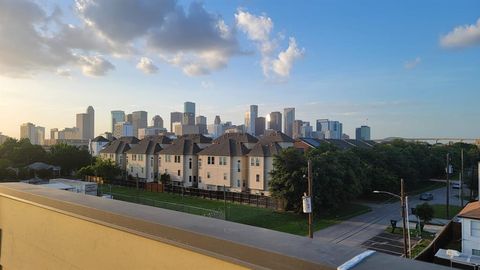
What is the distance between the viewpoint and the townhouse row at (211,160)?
113 ft

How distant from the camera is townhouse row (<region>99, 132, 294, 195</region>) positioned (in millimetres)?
34531

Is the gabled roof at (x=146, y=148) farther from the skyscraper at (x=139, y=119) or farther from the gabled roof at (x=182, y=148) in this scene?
the skyscraper at (x=139, y=119)

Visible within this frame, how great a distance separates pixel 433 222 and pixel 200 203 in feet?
60.8

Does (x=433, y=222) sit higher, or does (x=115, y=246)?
(x=115, y=246)

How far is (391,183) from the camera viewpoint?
35.2 m

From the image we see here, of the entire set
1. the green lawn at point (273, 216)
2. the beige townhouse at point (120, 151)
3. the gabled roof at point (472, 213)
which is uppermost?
the beige townhouse at point (120, 151)

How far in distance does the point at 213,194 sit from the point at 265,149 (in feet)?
21.8

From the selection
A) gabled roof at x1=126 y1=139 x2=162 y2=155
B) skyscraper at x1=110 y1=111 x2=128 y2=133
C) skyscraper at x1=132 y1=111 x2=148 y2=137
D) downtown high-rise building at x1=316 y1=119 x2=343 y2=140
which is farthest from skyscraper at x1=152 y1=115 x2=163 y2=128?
gabled roof at x1=126 y1=139 x2=162 y2=155

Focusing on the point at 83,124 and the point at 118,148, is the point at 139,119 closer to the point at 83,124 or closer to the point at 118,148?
the point at 83,124

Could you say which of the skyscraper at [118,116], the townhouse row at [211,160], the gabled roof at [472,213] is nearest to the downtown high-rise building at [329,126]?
the skyscraper at [118,116]

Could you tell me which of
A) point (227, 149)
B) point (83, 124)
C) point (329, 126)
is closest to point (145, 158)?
point (227, 149)

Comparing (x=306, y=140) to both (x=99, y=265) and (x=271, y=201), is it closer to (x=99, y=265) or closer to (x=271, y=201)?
(x=271, y=201)

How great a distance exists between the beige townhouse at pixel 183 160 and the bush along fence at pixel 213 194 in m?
2.78

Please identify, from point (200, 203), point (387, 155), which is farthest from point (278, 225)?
point (387, 155)
